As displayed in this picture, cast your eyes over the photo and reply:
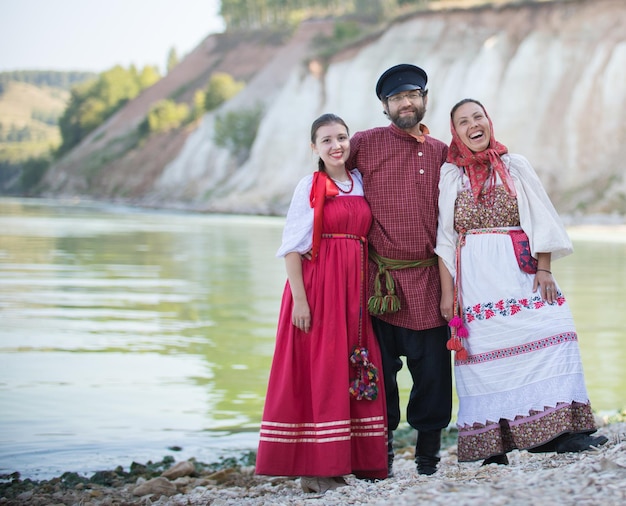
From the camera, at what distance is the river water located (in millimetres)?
6570

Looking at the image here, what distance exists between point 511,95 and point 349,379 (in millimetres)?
32888

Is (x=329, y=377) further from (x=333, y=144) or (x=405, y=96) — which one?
(x=405, y=96)

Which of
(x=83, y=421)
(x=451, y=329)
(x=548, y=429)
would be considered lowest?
(x=83, y=421)

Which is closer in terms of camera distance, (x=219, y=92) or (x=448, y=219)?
(x=448, y=219)

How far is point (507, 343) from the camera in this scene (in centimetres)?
472

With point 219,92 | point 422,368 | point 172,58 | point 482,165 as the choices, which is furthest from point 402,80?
point 172,58

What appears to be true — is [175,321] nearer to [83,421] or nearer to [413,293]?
[83,421]

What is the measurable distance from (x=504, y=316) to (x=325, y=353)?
3.04 feet

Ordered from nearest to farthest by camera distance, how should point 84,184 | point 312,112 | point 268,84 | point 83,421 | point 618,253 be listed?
point 83,421
point 618,253
point 312,112
point 268,84
point 84,184

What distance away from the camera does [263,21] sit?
3762 inches

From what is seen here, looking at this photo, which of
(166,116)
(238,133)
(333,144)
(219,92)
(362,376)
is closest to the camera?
(362,376)

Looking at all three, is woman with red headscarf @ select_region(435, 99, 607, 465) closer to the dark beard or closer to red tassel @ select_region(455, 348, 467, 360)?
red tassel @ select_region(455, 348, 467, 360)

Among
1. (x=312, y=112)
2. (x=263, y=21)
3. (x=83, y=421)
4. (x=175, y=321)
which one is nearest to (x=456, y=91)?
(x=312, y=112)

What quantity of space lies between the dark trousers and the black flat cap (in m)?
1.23
